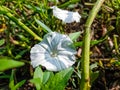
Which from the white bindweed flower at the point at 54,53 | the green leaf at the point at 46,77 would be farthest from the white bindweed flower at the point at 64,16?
the green leaf at the point at 46,77

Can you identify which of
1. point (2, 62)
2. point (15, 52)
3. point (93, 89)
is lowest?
point (93, 89)

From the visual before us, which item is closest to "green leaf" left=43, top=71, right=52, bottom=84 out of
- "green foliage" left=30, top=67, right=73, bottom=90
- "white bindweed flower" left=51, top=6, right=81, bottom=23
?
"green foliage" left=30, top=67, right=73, bottom=90

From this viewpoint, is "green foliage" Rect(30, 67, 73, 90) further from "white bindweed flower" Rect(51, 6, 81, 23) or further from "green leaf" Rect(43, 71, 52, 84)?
"white bindweed flower" Rect(51, 6, 81, 23)

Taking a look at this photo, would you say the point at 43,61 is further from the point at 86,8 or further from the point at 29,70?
the point at 86,8

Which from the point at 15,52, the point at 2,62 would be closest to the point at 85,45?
the point at 15,52

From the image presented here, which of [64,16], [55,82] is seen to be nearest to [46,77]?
[55,82]

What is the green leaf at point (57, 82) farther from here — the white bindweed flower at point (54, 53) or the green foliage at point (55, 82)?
the white bindweed flower at point (54, 53)

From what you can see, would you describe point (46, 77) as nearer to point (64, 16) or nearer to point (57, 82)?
point (57, 82)

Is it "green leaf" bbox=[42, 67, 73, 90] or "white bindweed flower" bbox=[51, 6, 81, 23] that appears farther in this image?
"white bindweed flower" bbox=[51, 6, 81, 23]
